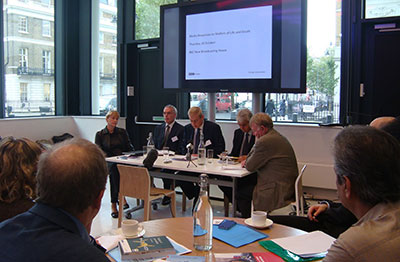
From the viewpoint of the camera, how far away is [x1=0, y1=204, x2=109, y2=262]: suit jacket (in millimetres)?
1039

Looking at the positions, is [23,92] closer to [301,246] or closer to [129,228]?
[129,228]

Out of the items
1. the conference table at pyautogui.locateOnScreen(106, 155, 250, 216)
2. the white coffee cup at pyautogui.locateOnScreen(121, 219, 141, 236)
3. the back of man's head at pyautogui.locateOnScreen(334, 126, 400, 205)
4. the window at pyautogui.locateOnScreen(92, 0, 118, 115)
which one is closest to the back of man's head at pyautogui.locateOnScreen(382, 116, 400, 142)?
the back of man's head at pyautogui.locateOnScreen(334, 126, 400, 205)

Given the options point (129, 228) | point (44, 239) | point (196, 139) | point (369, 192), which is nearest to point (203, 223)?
point (129, 228)

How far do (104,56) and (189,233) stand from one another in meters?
6.42

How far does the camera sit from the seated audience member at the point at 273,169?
12.8 feet

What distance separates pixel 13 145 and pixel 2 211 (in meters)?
0.29

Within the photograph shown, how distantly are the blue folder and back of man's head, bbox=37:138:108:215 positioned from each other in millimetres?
905

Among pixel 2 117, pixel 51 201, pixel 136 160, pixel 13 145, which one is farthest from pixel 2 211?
pixel 2 117

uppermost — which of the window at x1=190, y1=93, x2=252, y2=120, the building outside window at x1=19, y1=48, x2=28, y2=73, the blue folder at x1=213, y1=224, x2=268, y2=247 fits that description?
the building outside window at x1=19, y1=48, x2=28, y2=73

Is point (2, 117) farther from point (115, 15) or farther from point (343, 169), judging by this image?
point (343, 169)

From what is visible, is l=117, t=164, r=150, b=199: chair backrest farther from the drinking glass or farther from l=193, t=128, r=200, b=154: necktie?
l=193, t=128, r=200, b=154: necktie

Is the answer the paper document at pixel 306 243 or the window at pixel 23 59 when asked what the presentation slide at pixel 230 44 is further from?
the paper document at pixel 306 243

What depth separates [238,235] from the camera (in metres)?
1.98

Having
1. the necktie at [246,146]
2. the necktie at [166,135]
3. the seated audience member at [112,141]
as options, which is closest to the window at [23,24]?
the seated audience member at [112,141]
